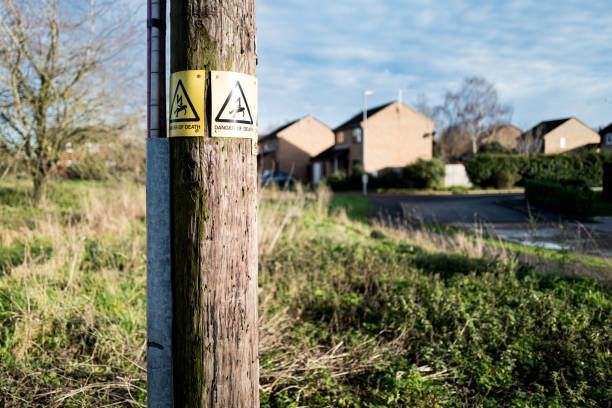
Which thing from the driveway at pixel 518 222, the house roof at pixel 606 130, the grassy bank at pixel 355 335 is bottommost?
the grassy bank at pixel 355 335

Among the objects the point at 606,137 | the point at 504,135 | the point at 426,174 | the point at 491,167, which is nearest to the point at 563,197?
the point at 606,137

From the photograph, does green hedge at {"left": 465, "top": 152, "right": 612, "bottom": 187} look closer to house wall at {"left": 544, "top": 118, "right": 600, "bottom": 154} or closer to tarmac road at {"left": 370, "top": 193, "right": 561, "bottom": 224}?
house wall at {"left": 544, "top": 118, "right": 600, "bottom": 154}

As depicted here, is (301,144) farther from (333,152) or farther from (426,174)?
(426,174)

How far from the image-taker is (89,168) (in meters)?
13.3

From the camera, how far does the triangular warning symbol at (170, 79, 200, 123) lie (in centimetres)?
190

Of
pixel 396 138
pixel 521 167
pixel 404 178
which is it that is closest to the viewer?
pixel 404 178

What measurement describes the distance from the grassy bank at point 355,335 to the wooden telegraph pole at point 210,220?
1.19m

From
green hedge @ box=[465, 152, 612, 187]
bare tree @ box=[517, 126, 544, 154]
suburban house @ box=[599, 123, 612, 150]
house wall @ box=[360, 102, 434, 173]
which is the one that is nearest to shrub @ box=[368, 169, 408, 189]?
house wall @ box=[360, 102, 434, 173]

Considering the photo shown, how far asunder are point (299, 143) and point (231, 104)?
4911cm

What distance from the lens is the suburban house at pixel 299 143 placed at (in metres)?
49.8

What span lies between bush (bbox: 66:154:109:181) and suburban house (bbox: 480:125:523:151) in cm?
5158

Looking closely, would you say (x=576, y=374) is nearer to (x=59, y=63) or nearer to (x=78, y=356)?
(x=78, y=356)

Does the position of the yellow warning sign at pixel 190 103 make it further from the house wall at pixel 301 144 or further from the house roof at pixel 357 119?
the house wall at pixel 301 144

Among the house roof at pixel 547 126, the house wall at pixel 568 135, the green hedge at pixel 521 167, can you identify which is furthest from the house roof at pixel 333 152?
the house wall at pixel 568 135
